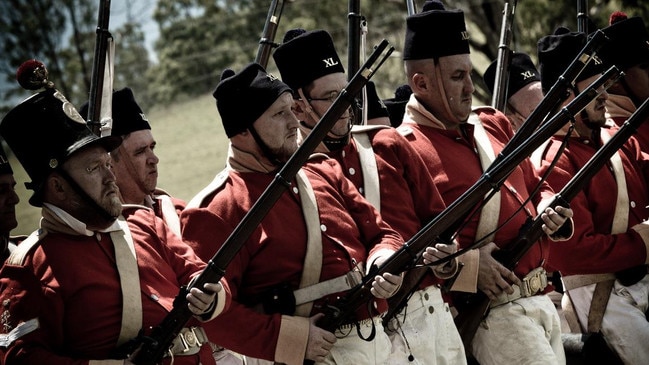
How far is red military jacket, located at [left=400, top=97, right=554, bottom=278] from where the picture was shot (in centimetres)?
556

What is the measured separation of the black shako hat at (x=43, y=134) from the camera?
4.43 meters

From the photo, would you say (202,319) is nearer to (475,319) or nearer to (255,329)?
(255,329)

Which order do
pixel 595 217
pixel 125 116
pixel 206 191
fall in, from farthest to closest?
pixel 595 217, pixel 125 116, pixel 206 191

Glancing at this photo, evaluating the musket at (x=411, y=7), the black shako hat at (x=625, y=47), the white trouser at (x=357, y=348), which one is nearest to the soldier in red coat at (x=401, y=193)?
the white trouser at (x=357, y=348)

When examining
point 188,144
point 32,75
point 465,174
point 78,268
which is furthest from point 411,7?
point 188,144

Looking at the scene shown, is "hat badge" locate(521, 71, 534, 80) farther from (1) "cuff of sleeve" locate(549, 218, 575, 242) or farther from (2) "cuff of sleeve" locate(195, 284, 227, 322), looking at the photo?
(2) "cuff of sleeve" locate(195, 284, 227, 322)

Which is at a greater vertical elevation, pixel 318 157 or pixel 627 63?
pixel 318 157

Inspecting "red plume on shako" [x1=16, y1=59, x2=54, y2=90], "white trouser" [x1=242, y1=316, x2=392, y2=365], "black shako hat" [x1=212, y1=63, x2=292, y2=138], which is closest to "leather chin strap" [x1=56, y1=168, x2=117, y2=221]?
"red plume on shako" [x1=16, y1=59, x2=54, y2=90]

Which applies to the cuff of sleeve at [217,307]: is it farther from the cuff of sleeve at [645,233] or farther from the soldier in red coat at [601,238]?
the cuff of sleeve at [645,233]

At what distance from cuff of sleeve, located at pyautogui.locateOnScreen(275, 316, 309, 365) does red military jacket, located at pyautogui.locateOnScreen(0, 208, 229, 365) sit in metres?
0.39

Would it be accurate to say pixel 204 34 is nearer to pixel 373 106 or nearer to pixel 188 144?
pixel 188 144

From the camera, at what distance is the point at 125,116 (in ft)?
19.5

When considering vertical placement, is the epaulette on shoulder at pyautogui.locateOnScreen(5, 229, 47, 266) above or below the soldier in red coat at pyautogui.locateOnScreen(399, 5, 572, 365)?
above

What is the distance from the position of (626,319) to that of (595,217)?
26.1 inches
